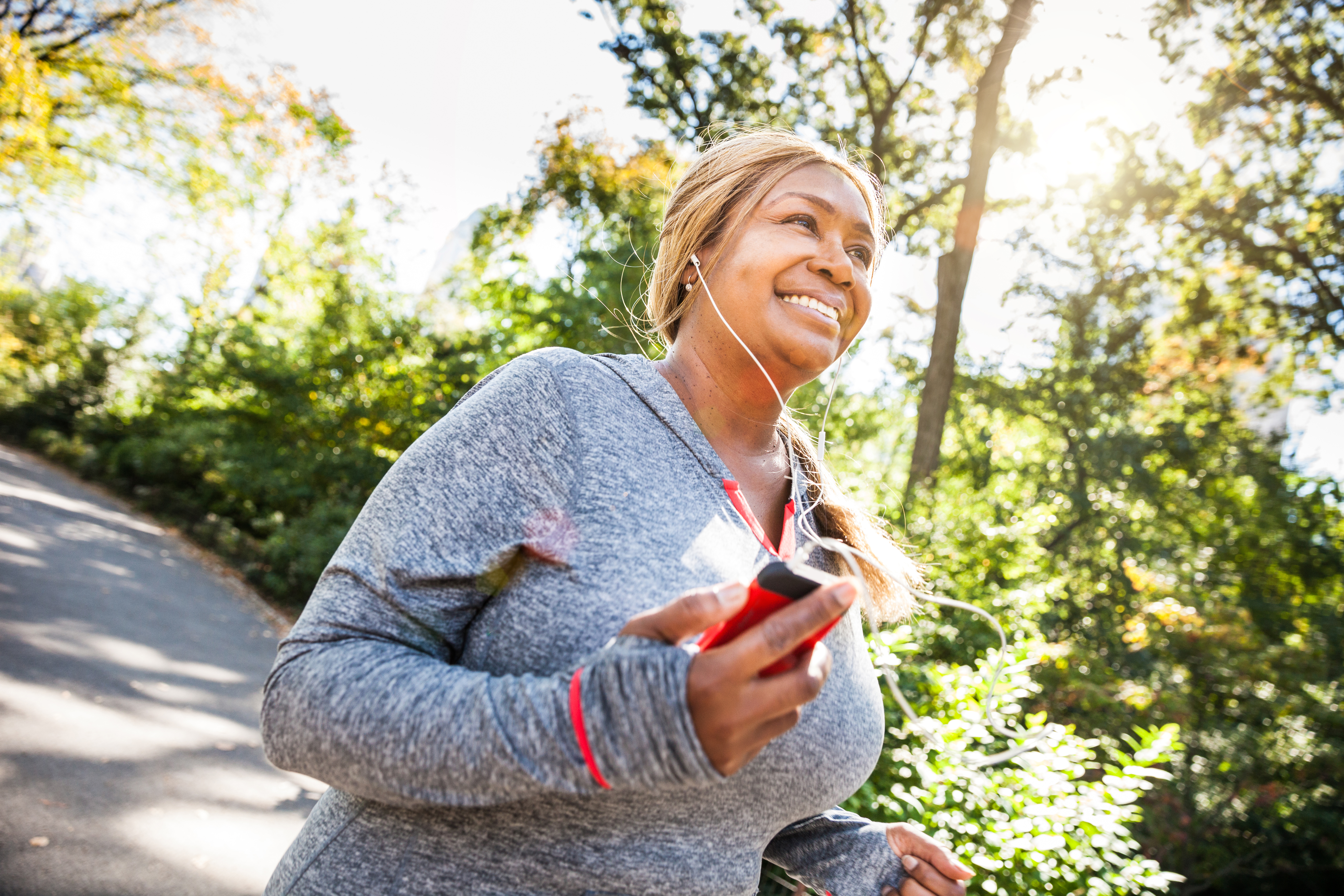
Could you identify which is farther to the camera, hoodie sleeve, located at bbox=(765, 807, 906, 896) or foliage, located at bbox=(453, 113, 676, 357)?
foliage, located at bbox=(453, 113, 676, 357)

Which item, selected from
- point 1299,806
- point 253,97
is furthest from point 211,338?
point 1299,806

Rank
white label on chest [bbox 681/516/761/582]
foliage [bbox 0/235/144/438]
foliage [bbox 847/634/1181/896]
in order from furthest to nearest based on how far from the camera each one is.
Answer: foliage [bbox 0/235/144/438]
foliage [bbox 847/634/1181/896]
white label on chest [bbox 681/516/761/582]

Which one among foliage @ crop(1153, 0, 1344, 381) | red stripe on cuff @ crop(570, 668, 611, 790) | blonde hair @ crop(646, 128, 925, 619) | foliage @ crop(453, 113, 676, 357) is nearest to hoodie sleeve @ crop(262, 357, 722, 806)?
red stripe on cuff @ crop(570, 668, 611, 790)

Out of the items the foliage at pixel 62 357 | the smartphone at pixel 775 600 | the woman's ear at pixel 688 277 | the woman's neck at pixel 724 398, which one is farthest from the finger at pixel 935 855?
the foliage at pixel 62 357

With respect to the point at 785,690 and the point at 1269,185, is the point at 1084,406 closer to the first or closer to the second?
the point at 1269,185

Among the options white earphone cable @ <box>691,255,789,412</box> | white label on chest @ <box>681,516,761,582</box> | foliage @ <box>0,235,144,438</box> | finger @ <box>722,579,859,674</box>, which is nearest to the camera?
finger @ <box>722,579,859,674</box>

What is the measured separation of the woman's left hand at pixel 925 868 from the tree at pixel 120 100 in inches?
599

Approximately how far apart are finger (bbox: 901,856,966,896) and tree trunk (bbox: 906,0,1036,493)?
257 inches

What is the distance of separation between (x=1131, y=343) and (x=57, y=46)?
20.3 meters

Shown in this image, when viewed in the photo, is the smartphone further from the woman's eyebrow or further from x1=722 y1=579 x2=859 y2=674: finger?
the woman's eyebrow

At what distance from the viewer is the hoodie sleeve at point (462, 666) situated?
807mm

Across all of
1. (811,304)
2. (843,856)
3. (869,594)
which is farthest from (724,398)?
(843,856)

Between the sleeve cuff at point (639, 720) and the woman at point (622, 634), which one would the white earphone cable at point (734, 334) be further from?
the sleeve cuff at point (639, 720)

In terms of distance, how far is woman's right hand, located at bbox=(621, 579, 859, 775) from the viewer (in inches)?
30.6
